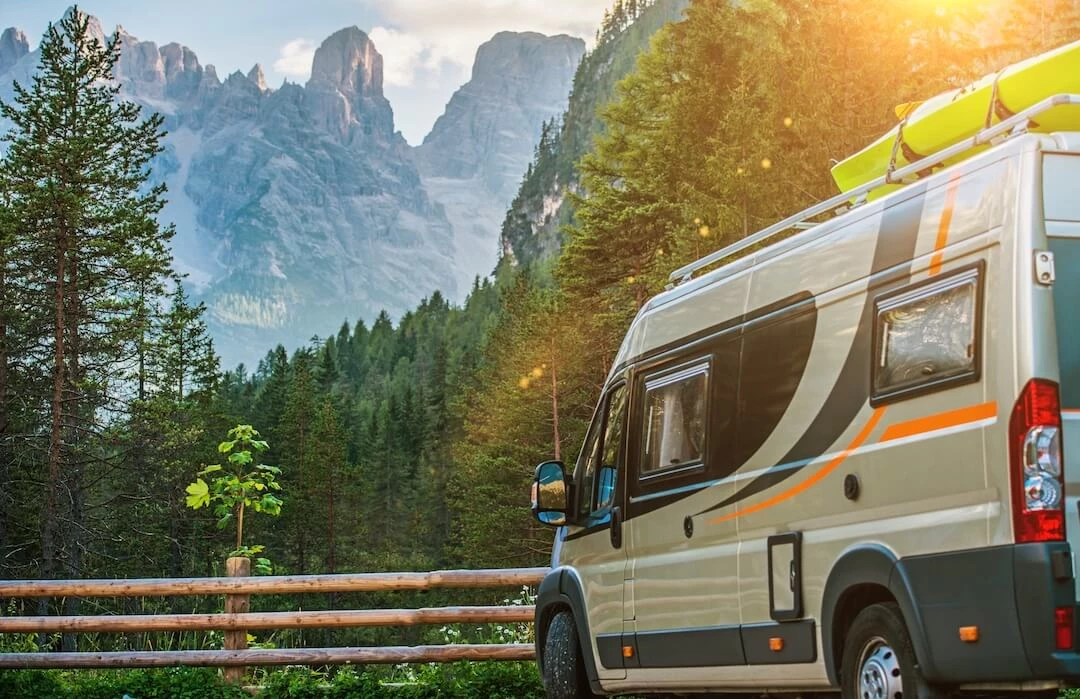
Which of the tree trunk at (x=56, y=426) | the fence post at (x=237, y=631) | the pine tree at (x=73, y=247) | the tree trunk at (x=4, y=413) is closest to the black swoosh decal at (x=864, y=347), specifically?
the fence post at (x=237, y=631)

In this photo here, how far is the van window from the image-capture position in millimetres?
7227

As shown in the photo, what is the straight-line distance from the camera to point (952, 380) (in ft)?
16.7

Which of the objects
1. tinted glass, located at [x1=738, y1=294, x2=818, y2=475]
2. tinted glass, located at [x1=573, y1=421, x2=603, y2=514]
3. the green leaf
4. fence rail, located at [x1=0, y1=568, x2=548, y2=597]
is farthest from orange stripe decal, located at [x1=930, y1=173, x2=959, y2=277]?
the green leaf

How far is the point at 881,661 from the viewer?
5453 mm

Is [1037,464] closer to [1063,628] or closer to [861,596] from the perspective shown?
[1063,628]

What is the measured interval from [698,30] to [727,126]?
350 inches

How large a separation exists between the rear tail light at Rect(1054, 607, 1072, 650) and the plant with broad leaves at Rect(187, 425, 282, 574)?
10122mm

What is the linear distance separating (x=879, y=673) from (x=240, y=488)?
33.0ft

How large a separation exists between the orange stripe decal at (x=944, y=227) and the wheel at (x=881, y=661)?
1428 mm

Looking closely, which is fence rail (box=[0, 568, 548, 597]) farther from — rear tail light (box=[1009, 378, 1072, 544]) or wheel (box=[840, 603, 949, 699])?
rear tail light (box=[1009, 378, 1072, 544])

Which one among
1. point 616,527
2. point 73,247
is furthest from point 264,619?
point 73,247

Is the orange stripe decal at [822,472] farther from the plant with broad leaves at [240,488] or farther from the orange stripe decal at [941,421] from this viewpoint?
the plant with broad leaves at [240,488]

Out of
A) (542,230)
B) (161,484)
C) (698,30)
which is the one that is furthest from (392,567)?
(542,230)

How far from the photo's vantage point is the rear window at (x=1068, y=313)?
15.7 feet
